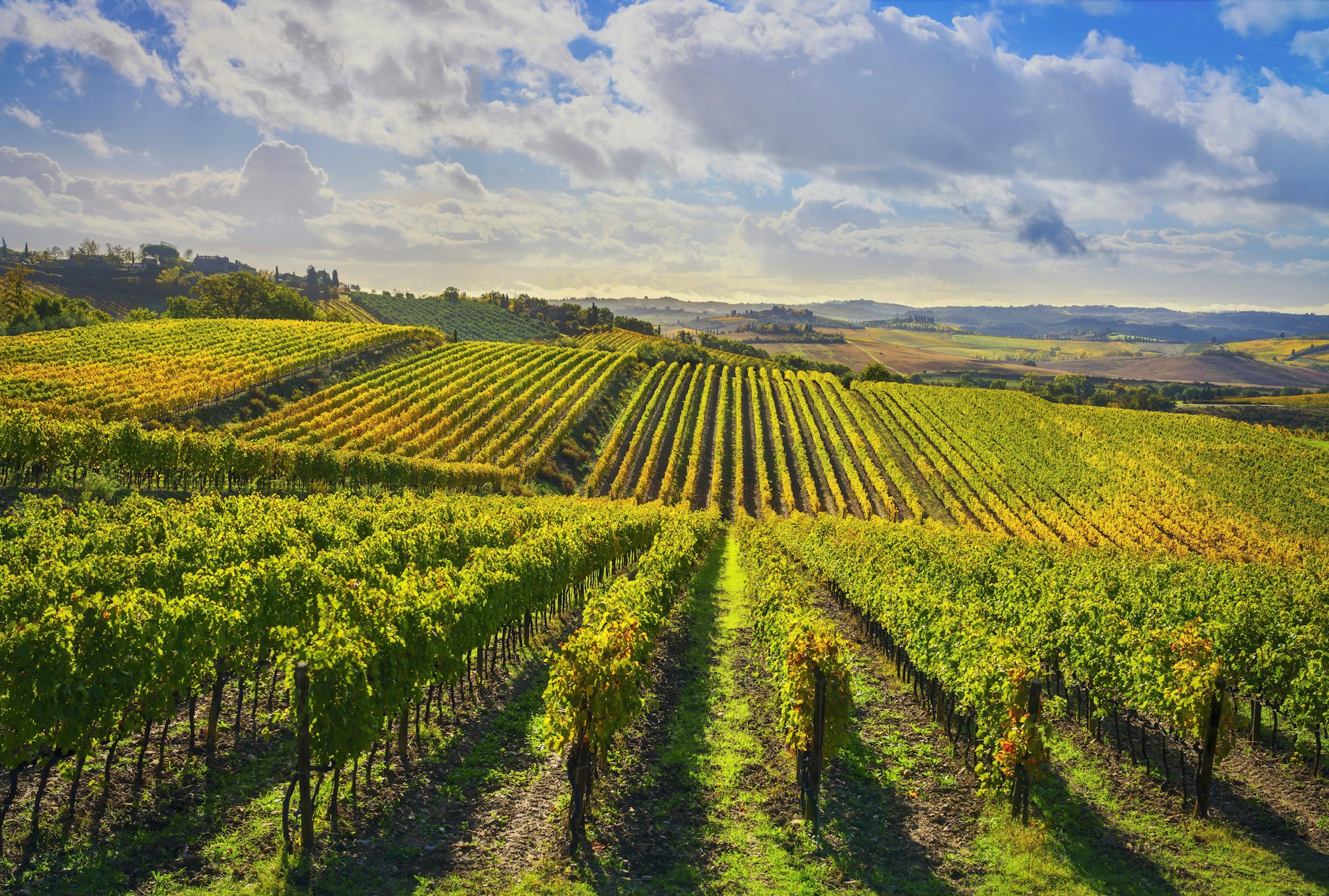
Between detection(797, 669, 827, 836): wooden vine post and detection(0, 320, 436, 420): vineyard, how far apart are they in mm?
53267

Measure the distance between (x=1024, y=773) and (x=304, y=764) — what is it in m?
11.9

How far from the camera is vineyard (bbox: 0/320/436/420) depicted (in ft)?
184

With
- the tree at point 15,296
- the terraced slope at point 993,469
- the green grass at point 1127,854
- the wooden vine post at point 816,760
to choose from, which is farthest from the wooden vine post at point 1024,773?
the tree at point 15,296

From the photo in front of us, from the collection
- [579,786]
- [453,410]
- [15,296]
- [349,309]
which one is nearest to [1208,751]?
[579,786]

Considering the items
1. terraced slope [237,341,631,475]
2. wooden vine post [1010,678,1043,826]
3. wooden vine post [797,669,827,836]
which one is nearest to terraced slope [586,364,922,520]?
terraced slope [237,341,631,475]

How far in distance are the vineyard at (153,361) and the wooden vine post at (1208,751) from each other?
59029 mm

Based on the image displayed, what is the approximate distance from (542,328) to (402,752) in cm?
18528

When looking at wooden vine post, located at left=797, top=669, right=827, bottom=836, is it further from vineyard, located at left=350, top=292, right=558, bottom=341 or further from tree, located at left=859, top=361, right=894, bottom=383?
vineyard, located at left=350, top=292, right=558, bottom=341

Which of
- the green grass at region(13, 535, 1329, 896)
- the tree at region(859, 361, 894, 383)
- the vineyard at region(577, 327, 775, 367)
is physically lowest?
the green grass at region(13, 535, 1329, 896)

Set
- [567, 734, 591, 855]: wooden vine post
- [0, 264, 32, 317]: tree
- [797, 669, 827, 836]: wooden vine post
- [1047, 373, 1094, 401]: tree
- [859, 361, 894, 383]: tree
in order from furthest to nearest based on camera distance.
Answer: [1047, 373, 1094, 401]: tree
[859, 361, 894, 383]: tree
[0, 264, 32, 317]: tree
[797, 669, 827, 836]: wooden vine post
[567, 734, 591, 855]: wooden vine post

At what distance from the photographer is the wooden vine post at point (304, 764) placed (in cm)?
1038

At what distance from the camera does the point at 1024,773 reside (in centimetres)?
1259

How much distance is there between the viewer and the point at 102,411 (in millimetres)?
55031

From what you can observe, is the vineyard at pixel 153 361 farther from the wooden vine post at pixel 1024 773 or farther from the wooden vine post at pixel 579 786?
the wooden vine post at pixel 1024 773
